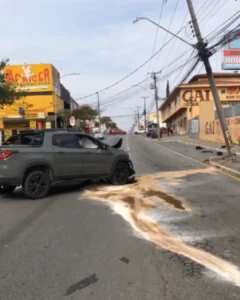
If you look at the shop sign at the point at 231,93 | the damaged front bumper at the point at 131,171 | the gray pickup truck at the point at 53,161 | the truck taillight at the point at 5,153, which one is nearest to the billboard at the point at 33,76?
the shop sign at the point at 231,93

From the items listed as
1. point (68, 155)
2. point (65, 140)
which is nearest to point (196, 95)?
point (65, 140)

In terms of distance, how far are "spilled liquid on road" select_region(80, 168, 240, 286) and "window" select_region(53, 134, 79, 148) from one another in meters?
1.39

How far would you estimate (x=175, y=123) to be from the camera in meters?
80.9

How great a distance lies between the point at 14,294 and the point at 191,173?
1277 cm

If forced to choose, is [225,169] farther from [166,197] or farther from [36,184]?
[36,184]

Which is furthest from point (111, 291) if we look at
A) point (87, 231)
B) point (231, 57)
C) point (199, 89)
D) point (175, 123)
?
point (175, 123)

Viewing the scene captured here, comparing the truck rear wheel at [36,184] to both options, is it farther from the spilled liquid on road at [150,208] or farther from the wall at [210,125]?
the wall at [210,125]

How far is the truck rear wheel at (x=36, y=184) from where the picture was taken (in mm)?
11062

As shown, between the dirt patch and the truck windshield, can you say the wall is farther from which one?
the truck windshield

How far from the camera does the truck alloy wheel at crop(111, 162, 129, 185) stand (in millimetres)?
13194

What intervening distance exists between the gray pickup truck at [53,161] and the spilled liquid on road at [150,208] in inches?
23.5

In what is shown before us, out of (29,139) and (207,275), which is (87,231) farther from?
(29,139)

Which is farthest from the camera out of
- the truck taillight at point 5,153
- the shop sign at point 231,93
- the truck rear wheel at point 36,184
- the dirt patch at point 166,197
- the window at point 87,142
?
the shop sign at point 231,93

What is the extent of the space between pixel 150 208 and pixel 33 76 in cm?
4770
